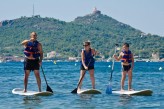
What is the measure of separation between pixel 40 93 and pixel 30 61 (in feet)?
3.64

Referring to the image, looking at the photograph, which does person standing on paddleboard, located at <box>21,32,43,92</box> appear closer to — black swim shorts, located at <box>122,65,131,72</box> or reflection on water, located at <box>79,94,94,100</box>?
reflection on water, located at <box>79,94,94,100</box>

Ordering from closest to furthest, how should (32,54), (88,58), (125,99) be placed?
(125,99), (32,54), (88,58)

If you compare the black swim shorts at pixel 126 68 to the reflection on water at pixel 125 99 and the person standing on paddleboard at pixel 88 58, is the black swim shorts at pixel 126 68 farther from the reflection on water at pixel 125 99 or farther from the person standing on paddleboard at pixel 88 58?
the reflection on water at pixel 125 99

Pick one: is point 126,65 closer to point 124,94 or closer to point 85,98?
point 124,94

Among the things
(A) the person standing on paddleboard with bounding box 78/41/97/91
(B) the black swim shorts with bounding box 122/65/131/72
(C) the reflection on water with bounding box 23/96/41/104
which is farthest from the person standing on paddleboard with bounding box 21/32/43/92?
(B) the black swim shorts with bounding box 122/65/131/72

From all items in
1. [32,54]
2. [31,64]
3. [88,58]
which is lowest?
[31,64]

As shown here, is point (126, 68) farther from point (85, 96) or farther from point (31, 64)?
point (31, 64)

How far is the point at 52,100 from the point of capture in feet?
58.0

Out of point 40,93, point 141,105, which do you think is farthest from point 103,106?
point 40,93

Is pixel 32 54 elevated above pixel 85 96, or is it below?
above

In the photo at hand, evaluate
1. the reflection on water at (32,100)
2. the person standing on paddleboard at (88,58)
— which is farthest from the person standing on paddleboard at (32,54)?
the person standing on paddleboard at (88,58)

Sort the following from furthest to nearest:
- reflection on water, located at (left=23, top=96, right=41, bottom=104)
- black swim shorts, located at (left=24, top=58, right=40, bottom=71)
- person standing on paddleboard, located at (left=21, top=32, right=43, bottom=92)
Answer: black swim shorts, located at (left=24, top=58, right=40, bottom=71) < person standing on paddleboard, located at (left=21, top=32, right=43, bottom=92) < reflection on water, located at (left=23, top=96, right=41, bottom=104)

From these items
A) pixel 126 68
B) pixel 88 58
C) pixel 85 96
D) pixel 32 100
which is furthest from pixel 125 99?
pixel 32 100

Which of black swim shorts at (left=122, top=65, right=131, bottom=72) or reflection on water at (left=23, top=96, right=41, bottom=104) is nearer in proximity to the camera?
reflection on water at (left=23, top=96, right=41, bottom=104)
